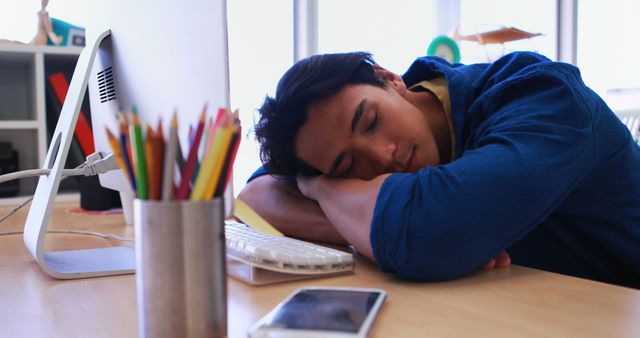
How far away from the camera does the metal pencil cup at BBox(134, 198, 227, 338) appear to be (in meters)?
0.36

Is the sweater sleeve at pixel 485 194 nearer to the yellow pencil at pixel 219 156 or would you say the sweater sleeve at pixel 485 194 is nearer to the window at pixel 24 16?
the yellow pencil at pixel 219 156

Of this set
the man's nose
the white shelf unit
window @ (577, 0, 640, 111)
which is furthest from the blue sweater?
window @ (577, 0, 640, 111)

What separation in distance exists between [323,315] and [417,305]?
0.41 feet

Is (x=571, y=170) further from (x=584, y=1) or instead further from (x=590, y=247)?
(x=584, y=1)

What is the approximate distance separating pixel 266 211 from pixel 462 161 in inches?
16.2

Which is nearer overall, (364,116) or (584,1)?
(364,116)

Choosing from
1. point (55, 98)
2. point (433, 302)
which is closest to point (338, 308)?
point (433, 302)

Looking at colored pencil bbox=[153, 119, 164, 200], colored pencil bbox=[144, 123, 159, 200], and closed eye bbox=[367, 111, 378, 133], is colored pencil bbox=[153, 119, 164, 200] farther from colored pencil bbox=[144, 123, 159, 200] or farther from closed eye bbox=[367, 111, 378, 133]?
closed eye bbox=[367, 111, 378, 133]

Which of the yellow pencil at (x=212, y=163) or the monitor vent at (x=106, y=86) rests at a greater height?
the monitor vent at (x=106, y=86)

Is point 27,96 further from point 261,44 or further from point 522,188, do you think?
point 522,188

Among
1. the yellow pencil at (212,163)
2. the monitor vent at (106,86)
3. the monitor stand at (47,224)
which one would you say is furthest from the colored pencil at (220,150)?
the monitor vent at (106,86)

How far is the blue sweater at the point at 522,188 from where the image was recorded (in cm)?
59

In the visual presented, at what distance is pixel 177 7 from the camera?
566 millimetres

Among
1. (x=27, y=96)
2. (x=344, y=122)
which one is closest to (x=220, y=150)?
(x=344, y=122)
